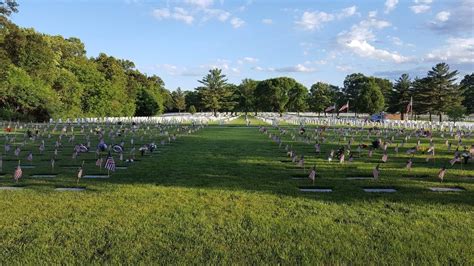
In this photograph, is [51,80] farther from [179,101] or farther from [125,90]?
[179,101]

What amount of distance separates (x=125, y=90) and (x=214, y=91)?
33989 millimetres

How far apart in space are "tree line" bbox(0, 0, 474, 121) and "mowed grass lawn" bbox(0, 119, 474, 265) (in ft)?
123

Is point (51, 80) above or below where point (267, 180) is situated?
above

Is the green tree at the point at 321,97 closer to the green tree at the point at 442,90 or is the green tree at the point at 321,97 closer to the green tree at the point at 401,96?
the green tree at the point at 401,96

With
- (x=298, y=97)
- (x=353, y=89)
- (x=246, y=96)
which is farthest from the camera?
(x=246, y=96)

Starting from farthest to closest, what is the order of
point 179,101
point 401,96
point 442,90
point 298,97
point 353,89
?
point 179,101, point 298,97, point 353,89, point 401,96, point 442,90

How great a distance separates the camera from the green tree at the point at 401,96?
3115 inches

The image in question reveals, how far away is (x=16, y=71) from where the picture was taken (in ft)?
137

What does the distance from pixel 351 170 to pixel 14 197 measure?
8.59 metres

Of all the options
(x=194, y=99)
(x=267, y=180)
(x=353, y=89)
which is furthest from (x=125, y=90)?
(x=267, y=180)

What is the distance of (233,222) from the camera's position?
6.29 meters

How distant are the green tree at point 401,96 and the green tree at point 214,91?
39848mm

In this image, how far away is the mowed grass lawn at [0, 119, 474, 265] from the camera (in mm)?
4953

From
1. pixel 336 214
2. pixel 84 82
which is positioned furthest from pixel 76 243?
pixel 84 82
